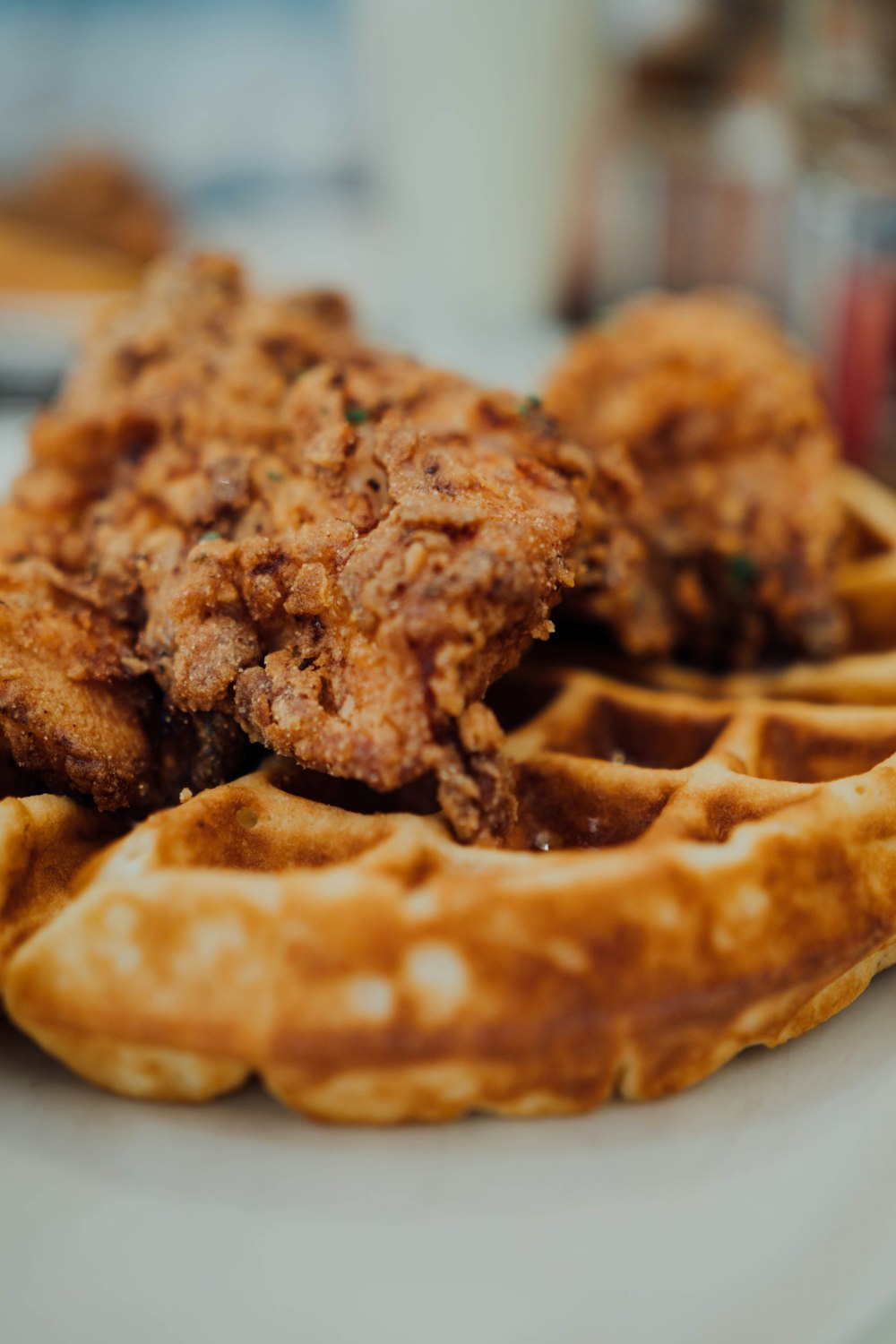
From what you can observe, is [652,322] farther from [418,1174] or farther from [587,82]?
[587,82]

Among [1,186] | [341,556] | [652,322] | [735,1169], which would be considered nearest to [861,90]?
[652,322]

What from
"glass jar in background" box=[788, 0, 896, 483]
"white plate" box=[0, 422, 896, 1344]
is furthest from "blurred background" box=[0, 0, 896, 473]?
"white plate" box=[0, 422, 896, 1344]

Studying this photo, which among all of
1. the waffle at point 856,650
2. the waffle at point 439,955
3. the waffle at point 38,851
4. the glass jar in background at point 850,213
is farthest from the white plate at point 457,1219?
the glass jar in background at point 850,213

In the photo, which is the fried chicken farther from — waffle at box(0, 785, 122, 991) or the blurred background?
the blurred background

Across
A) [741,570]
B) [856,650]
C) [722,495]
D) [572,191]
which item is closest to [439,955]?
[741,570]

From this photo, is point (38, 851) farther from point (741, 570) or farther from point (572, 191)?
point (572, 191)

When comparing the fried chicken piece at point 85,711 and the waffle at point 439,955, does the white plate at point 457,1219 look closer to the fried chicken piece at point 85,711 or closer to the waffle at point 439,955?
the waffle at point 439,955
